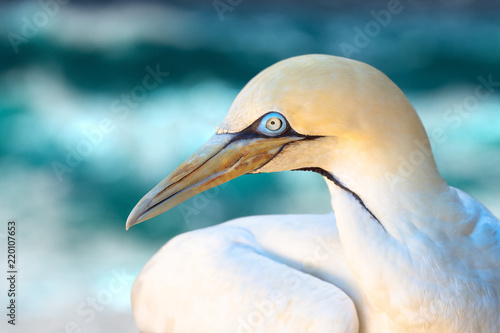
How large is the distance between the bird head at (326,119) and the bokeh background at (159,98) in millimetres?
2465

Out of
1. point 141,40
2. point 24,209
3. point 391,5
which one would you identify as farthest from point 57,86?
point 391,5

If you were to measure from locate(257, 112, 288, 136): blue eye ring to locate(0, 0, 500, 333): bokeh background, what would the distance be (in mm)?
2491

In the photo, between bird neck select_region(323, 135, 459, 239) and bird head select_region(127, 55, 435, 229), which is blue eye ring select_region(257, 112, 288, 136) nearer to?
bird head select_region(127, 55, 435, 229)

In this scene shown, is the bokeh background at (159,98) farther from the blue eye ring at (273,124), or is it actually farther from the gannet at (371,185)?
the blue eye ring at (273,124)

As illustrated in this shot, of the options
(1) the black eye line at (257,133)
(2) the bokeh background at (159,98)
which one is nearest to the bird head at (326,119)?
(1) the black eye line at (257,133)

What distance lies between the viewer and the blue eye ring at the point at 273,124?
1438mm

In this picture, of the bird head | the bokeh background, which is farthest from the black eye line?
the bokeh background

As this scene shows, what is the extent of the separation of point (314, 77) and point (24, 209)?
3.45 m

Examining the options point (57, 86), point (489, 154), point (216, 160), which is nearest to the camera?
point (216, 160)

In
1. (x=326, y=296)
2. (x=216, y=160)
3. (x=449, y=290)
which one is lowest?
(x=326, y=296)

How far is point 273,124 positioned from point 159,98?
442cm

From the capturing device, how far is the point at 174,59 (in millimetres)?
5914

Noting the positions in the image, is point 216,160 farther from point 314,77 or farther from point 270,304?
point 270,304

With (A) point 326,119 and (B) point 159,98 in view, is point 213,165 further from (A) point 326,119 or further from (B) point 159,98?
(B) point 159,98
